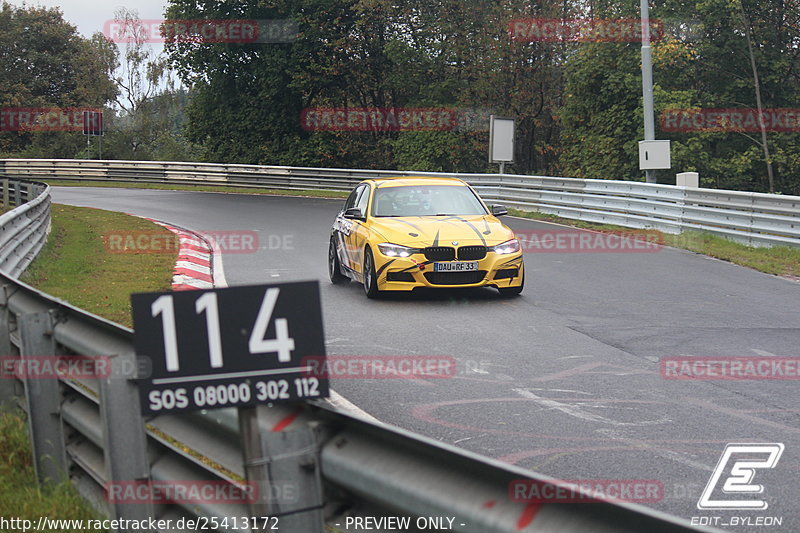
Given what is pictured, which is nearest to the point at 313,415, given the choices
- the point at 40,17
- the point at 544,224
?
the point at 544,224

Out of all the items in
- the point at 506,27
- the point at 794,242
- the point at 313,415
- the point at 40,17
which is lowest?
the point at 794,242

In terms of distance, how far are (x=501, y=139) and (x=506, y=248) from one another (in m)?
18.3

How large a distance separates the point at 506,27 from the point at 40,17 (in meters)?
50.2

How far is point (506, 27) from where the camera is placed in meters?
44.8

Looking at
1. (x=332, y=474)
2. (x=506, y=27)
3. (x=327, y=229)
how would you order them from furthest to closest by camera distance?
(x=506, y=27), (x=327, y=229), (x=332, y=474)

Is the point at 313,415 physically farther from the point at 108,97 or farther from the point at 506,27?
the point at 108,97

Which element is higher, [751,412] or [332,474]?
[332,474]

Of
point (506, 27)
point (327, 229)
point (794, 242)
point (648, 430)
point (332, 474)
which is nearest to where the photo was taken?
point (332, 474)

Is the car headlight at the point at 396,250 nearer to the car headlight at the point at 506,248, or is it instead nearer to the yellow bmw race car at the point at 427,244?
the yellow bmw race car at the point at 427,244

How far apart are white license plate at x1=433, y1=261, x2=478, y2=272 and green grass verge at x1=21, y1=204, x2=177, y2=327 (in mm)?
3373

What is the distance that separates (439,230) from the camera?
514 inches

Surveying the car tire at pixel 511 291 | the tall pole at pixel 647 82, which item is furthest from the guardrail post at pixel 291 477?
the tall pole at pixel 647 82

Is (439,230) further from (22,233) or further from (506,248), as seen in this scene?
(22,233)

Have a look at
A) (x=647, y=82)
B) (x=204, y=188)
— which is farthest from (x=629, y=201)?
(x=204, y=188)
